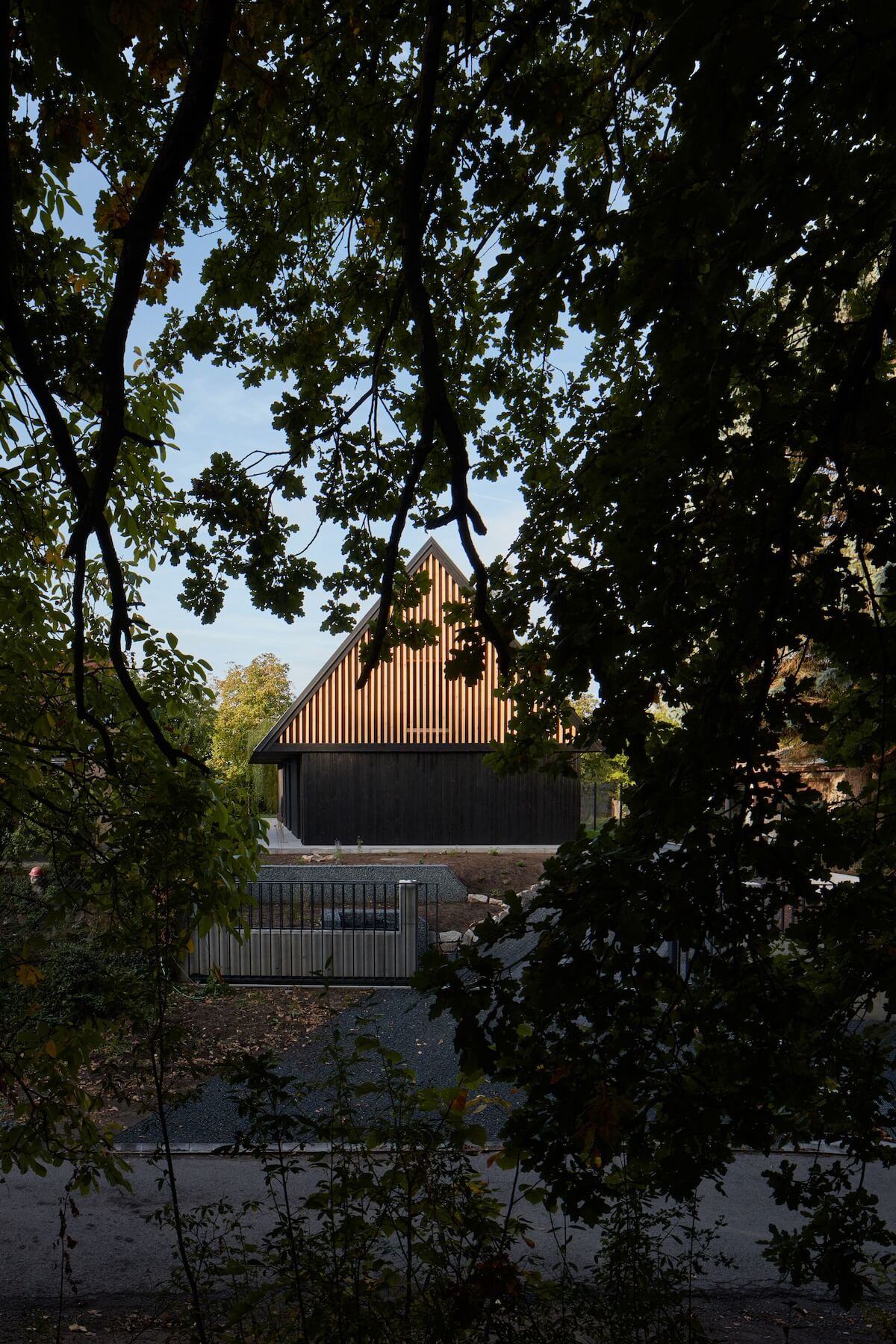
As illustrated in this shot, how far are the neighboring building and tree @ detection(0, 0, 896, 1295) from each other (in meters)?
20.3

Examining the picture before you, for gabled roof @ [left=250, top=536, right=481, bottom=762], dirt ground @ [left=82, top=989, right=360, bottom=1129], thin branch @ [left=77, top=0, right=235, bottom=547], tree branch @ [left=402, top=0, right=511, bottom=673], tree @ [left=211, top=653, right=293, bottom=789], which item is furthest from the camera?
tree @ [left=211, top=653, right=293, bottom=789]

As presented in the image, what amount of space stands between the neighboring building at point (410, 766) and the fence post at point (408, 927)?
43.2 feet

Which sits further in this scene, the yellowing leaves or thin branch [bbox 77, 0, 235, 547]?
the yellowing leaves

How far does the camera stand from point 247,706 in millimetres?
41531

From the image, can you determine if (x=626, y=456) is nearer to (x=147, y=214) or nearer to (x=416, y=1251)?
(x=147, y=214)

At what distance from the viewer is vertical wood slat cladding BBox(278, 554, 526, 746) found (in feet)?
83.7

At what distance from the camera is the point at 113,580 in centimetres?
340

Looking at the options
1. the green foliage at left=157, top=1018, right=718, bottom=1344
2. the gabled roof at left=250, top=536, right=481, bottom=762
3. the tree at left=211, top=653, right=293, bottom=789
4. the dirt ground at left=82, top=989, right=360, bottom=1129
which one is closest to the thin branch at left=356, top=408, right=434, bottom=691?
the green foliage at left=157, top=1018, right=718, bottom=1344

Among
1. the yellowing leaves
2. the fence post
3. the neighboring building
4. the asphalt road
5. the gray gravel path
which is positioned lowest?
the asphalt road

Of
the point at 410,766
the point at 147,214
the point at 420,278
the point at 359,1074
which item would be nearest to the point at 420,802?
the point at 410,766

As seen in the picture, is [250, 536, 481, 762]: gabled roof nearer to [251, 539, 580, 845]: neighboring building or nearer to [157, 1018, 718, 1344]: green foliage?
[251, 539, 580, 845]: neighboring building

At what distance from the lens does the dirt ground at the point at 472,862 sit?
1909 cm

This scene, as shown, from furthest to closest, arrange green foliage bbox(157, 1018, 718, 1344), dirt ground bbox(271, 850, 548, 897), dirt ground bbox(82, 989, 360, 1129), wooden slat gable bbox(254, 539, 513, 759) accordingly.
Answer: wooden slat gable bbox(254, 539, 513, 759)
dirt ground bbox(271, 850, 548, 897)
dirt ground bbox(82, 989, 360, 1129)
green foliage bbox(157, 1018, 718, 1344)

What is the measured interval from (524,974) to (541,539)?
8.70ft
